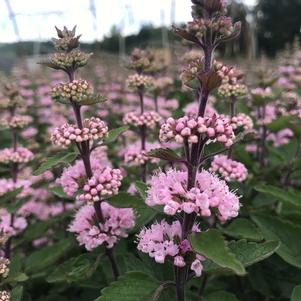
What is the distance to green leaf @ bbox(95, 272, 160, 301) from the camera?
5.90 ft

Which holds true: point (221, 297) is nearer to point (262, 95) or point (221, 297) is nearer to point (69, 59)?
point (69, 59)

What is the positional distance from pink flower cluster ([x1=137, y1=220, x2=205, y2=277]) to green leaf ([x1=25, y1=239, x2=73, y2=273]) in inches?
42.0

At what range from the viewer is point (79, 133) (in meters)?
2.15

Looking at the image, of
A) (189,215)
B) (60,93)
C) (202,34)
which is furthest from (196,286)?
(202,34)

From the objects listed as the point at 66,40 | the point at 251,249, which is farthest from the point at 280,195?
the point at 66,40

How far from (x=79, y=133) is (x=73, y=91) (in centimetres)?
19

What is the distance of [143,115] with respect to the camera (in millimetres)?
3088

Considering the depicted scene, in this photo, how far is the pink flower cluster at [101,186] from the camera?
214 cm

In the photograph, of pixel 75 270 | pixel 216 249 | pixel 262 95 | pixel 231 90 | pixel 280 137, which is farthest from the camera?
pixel 280 137

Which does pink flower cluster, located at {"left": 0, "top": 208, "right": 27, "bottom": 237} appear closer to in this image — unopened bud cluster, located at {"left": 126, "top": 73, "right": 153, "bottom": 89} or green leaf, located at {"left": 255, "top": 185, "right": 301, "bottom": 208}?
unopened bud cluster, located at {"left": 126, "top": 73, "right": 153, "bottom": 89}

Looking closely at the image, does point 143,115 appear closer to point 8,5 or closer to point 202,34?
point 202,34

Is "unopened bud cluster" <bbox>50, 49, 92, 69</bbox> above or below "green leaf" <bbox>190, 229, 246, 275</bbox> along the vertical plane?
above

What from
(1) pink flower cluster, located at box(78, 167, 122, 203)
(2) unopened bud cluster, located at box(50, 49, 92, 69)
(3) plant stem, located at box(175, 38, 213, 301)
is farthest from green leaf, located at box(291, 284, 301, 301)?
(2) unopened bud cluster, located at box(50, 49, 92, 69)

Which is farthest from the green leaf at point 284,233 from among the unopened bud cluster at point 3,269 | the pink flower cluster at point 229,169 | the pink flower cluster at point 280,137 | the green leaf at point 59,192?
the pink flower cluster at point 280,137
